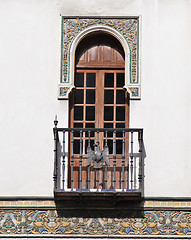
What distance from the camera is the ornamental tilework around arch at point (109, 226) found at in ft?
42.4

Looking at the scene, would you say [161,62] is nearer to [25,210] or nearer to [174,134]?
[174,134]

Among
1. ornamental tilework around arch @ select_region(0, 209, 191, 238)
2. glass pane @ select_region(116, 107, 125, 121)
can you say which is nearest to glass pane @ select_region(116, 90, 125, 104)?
glass pane @ select_region(116, 107, 125, 121)

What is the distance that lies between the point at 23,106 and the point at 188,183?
322 centimetres

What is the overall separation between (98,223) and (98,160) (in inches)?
42.9

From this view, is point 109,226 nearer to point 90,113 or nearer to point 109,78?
point 90,113

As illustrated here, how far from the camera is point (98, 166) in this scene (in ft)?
42.4

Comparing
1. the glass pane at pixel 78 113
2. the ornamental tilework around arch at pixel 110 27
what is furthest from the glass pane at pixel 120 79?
the glass pane at pixel 78 113

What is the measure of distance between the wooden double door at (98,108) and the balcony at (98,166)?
0.7 inches

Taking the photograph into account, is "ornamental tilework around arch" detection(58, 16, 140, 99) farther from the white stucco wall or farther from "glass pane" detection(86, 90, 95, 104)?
"glass pane" detection(86, 90, 95, 104)

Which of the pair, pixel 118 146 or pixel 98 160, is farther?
pixel 118 146

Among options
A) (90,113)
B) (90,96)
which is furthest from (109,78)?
(90,113)

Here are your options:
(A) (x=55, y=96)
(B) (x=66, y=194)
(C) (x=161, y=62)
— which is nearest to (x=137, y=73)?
(C) (x=161, y=62)

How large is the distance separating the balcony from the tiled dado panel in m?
0.29

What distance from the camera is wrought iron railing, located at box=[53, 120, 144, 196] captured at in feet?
42.2
